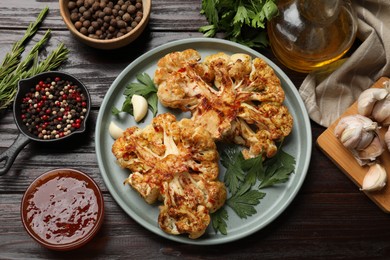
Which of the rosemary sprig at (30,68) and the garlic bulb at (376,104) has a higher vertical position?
the garlic bulb at (376,104)

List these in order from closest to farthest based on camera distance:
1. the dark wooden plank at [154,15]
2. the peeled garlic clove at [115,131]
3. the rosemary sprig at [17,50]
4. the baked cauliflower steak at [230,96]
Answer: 1. the baked cauliflower steak at [230,96]
2. the peeled garlic clove at [115,131]
3. the rosemary sprig at [17,50]
4. the dark wooden plank at [154,15]

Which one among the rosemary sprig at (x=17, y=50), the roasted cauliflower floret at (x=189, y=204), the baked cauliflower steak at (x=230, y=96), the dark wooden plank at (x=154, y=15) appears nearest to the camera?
the roasted cauliflower floret at (x=189, y=204)

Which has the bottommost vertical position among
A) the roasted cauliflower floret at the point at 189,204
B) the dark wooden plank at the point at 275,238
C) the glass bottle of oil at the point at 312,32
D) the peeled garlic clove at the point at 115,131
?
the dark wooden plank at the point at 275,238

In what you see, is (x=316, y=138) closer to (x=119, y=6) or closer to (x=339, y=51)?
(x=339, y=51)

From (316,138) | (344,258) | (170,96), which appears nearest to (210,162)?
(170,96)

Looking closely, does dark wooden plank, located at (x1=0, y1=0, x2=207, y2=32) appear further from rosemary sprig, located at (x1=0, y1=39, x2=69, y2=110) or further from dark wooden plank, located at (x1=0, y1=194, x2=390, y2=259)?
dark wooden plank, located at (x1=0, y1=194, x2=390, y2=259)

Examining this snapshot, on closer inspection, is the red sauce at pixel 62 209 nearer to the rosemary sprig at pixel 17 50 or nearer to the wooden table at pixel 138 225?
the wooden table at pixel 138 225

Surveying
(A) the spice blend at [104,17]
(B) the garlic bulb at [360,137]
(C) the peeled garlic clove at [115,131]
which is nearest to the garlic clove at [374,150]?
(B) the garlic bulb at [360,137]
